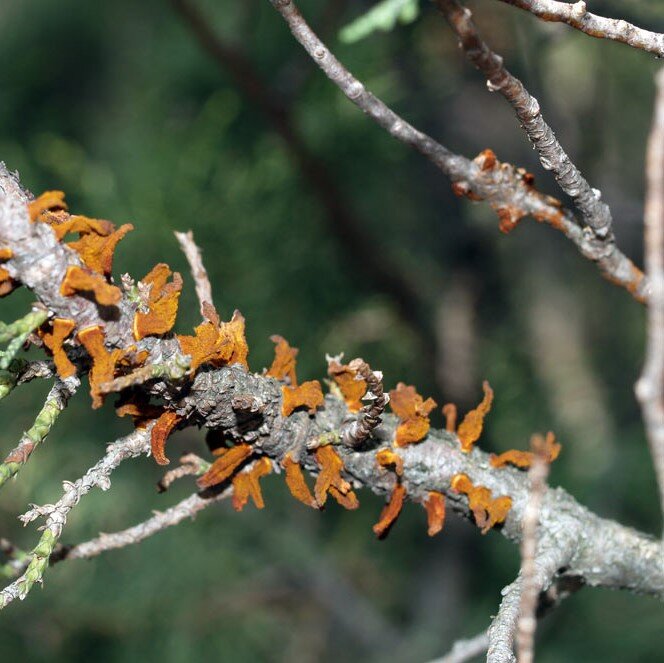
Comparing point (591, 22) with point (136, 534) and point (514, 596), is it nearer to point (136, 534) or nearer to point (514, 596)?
point (514, 596)

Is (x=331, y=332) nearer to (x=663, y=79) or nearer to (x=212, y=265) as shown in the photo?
(x=212, y=265)

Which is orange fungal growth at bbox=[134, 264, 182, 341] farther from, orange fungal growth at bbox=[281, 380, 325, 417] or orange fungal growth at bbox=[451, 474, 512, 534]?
orange fungal growth at bbox=[451, 474, 512, 534]

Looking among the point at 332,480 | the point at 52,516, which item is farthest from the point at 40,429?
the point at 332,480

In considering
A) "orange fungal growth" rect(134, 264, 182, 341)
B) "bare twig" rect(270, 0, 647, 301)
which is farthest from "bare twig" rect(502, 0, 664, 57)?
"orange fungal growth" rect(134, 264, 182, 341)

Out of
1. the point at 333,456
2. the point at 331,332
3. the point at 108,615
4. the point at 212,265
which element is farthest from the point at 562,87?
the point at 333,456

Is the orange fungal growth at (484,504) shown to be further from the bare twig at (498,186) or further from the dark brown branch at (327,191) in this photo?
the dark brown branch at (327,191)

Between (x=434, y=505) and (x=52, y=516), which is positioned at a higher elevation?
(x=434, y=505)
